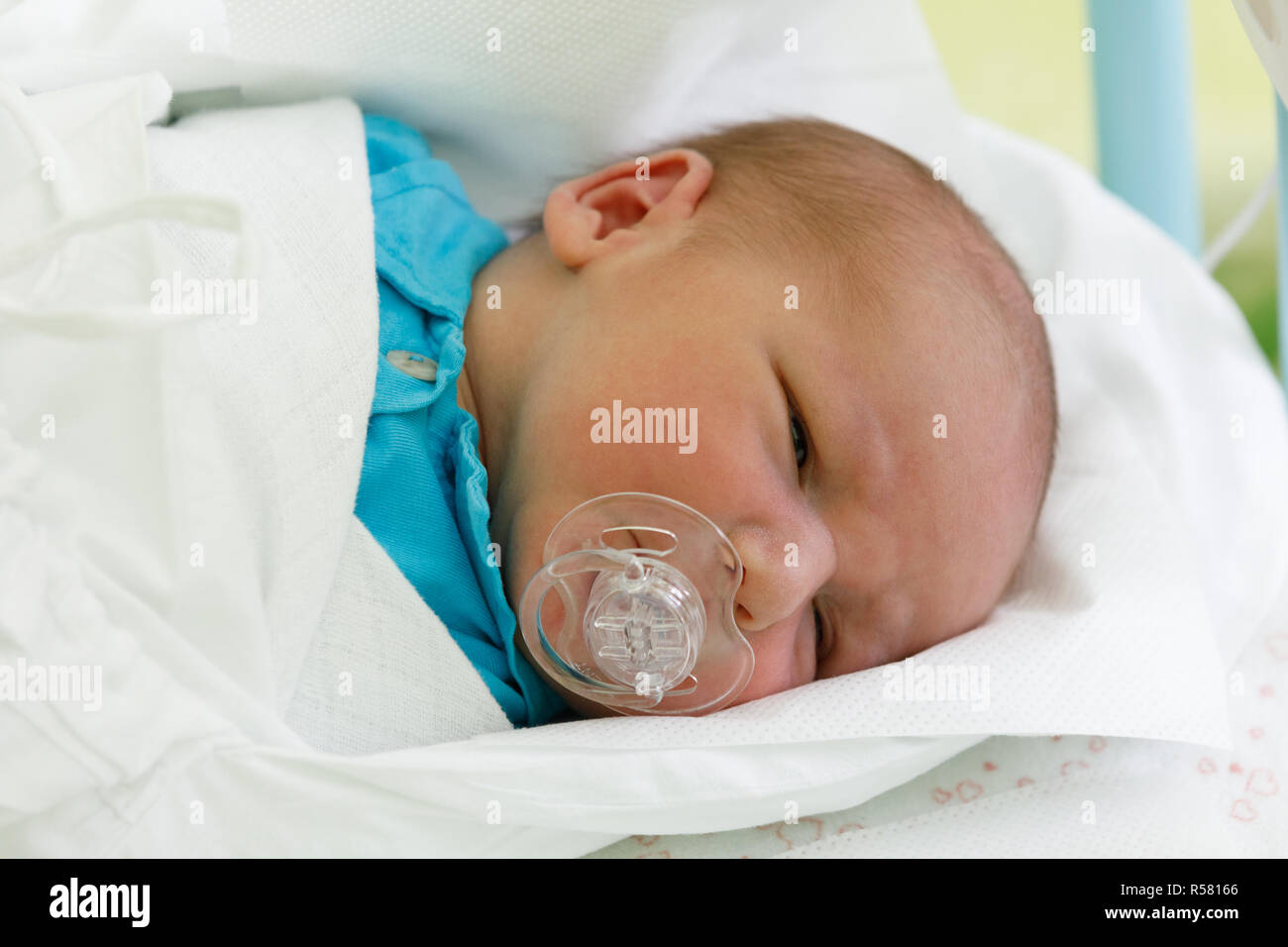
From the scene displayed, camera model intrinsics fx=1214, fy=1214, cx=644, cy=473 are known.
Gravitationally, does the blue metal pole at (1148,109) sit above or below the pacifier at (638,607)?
above

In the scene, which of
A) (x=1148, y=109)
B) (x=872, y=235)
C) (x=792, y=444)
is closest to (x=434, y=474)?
(x=792, y=444)

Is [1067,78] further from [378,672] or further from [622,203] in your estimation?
[378,672]

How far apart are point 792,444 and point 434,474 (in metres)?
0.30

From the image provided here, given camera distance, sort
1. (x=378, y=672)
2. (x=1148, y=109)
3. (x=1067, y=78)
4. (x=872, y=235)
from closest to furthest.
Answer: (x=378, y=672), (x=872, y=235), (x=1148, y=109), (x=1067, y=78)

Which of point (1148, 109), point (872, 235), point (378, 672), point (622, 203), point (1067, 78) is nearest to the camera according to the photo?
point (378, 672)

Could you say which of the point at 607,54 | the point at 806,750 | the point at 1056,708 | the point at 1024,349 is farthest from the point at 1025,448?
the point at 607,54

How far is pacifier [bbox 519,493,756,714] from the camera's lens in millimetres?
954

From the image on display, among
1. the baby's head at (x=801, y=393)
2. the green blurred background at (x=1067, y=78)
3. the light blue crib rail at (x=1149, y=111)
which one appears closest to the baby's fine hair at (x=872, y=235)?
the baby's head at (x=801, y=393)

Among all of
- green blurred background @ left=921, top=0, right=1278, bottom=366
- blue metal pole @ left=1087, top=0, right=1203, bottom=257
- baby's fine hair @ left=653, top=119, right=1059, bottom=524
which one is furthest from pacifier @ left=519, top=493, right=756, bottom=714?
green blurred background @ left=921, top=0, right=1278, bottom=366

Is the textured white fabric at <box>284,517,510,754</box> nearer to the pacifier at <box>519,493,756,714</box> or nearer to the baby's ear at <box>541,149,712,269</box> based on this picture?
the pacifier at <box>519,493,756,714</box>

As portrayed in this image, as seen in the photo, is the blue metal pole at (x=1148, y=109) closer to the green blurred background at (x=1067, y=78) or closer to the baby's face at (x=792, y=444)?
the baby's face at (x=792, y=444)

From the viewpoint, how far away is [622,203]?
3.86 ft

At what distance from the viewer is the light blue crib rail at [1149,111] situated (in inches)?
54.3

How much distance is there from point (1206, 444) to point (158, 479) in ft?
3.63
